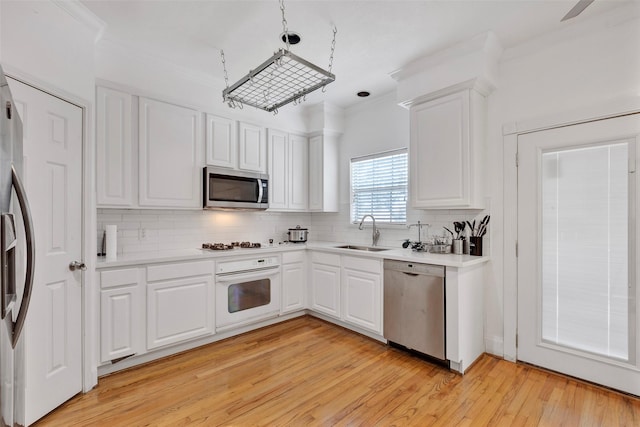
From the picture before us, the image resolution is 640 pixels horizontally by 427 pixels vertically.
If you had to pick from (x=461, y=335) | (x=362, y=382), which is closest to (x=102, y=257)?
(x=362, y=382)

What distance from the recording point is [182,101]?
3.14 metres

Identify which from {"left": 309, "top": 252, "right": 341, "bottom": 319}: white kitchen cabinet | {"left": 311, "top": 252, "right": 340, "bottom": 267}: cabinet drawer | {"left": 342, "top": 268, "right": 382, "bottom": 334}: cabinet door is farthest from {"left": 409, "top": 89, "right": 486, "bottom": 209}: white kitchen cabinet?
{"left": 309, "top": 252, "right": 341, "bottom": 319}: white kitchen cabinet

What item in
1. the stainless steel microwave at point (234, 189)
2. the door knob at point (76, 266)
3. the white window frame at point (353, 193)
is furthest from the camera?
the white window frame at point (353, 193)

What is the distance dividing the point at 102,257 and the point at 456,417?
303cm

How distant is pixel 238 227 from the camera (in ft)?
13.0

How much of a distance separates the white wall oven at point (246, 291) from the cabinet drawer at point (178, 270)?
0.44 feet

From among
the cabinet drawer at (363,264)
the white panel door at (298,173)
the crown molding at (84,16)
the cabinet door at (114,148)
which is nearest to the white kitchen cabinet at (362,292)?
the cabinet drawer at (363,264)

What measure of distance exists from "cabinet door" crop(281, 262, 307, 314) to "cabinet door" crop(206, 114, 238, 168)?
1408 mm

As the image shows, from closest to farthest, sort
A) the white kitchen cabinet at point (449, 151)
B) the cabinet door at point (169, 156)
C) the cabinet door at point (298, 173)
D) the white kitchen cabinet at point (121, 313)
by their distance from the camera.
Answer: the white kitchen cabinet at point (121, 313) → the white kitchen cabinet at point (449, 151) → the cabinet door at point (169, 156) → the cabinet door at point (298, 173)

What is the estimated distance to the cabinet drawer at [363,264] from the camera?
312 cm

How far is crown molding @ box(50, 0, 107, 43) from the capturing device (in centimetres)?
208

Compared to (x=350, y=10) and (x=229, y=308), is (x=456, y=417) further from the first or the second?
(x=350, y=10)

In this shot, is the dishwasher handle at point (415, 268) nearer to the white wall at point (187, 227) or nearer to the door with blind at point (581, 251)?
the door with blind at point (581, 251)

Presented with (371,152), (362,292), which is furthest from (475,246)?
(371,152)
